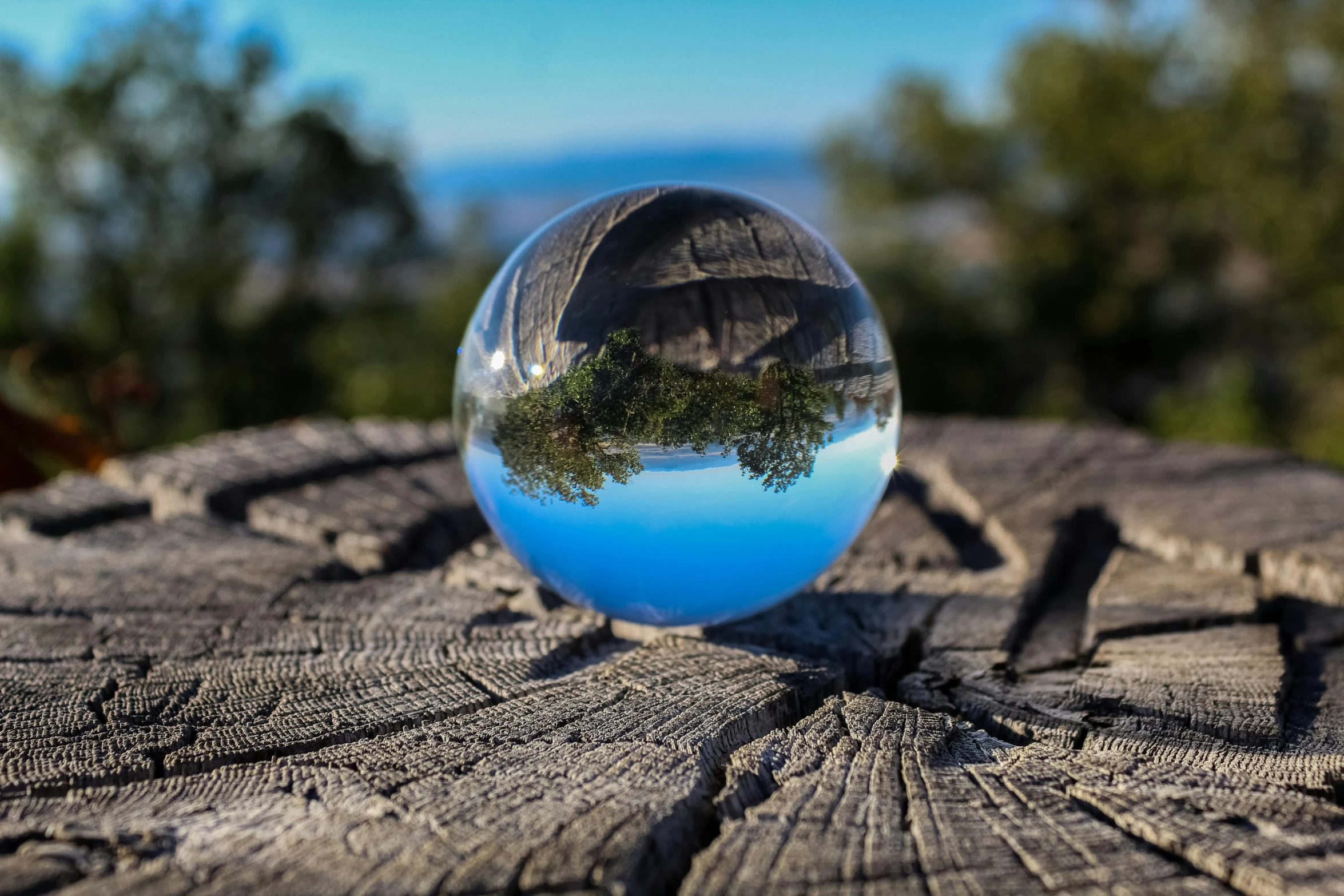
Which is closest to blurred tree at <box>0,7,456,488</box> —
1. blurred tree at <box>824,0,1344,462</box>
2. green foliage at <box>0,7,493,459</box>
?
green foliage at <box>0,7,493,459</box>

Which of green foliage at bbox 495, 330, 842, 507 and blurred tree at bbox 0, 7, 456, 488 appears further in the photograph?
blurred tree at bbox 0, 7, 456, 488

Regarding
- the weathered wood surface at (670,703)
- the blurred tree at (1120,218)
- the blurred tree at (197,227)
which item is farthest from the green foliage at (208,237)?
the weathered wood surface at (670,703)

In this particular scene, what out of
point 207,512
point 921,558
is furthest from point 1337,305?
point 207,512

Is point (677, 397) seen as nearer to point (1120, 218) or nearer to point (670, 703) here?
point (670, 703)

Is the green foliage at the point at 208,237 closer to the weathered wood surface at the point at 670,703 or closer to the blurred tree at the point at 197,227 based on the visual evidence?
the blurred tree at the point at 197,227

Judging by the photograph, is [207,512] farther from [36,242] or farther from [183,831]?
[36,242]

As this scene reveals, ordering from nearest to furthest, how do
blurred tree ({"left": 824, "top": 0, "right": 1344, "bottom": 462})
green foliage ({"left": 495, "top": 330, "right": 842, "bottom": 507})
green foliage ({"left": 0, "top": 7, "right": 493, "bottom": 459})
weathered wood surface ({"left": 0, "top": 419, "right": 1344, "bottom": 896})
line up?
weathered wood surface ({"left": 0, "top": 419, "right": 1344, "bottom": 896}) → green foliage ({"left": 495, "top": 330, "right": 842, "bottom": 507}) → blurred tree ({"left": 824, "top": 0, "right": 1344, "bottom": 462}) → green foliage ({"left": 0, "top": 7, "right": 493, "bottom": 459})

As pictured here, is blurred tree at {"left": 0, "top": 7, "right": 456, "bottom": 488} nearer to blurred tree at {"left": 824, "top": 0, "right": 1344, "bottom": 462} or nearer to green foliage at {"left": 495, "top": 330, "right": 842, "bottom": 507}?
blurred tree at {"left": 824, "top": 0, "right": 1344, "bottom": 462}

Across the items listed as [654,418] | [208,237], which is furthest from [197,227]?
[654,418]
